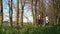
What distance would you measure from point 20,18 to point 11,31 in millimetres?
5395

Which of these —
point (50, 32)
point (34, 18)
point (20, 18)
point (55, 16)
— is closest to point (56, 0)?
point (55, 16)

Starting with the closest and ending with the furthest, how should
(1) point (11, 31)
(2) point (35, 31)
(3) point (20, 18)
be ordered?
(1) point (11, 31)
(2) point (35, 31)
(3) point (20, 18)

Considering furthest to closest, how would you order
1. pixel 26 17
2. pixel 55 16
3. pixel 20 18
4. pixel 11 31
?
pixel 26 17 → pixel 55 16 → pixel 20 18 → pixel 11 31

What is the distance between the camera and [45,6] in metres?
19.2

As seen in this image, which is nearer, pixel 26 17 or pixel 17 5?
pixel 17 5

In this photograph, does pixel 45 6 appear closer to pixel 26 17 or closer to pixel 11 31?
pixel 26 17

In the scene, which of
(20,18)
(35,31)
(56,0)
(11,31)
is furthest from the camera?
(56,0)

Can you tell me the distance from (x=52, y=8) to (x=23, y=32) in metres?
10.6

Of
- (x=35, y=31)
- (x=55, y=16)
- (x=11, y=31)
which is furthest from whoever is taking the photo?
(x=55, y=16)

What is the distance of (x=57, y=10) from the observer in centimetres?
1636

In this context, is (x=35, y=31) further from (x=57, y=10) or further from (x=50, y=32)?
(x=57, y=10)

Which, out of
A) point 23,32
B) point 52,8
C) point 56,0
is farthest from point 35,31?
point 52,8

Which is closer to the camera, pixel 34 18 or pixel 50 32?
pixel 50 32

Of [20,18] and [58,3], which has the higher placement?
[58,3]
